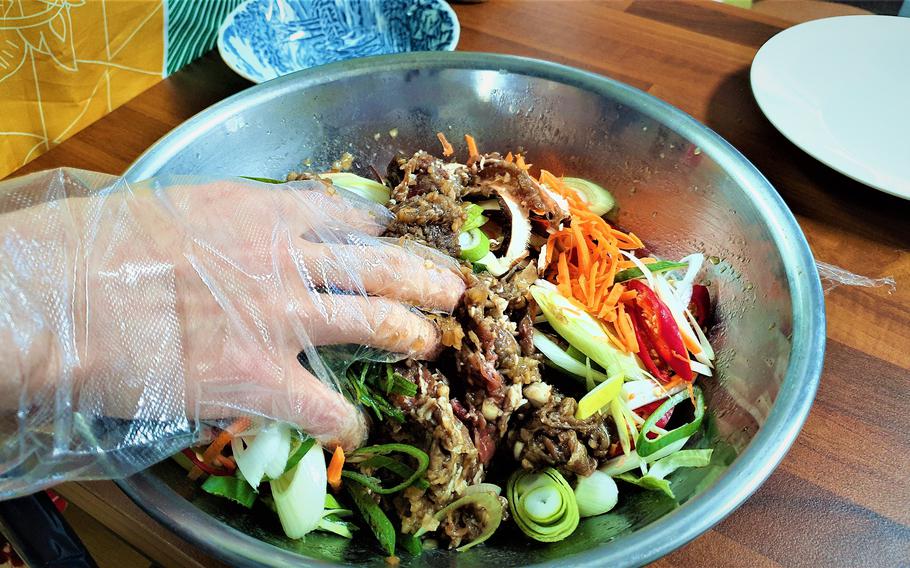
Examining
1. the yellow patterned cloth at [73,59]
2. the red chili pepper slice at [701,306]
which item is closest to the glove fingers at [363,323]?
the red chili pepper slice at [701,306]

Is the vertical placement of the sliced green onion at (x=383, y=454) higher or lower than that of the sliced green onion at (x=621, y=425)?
higher

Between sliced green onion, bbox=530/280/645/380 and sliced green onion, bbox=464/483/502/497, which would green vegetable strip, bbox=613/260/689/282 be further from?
sliced green onion, bbox=464/483/502/497

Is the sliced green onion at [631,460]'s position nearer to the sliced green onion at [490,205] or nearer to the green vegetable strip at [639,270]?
the green vegetable strip at [639,270]

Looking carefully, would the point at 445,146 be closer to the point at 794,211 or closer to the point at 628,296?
the point at 628,296

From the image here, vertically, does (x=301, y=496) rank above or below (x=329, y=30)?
below

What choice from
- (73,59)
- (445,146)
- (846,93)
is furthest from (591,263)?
(73,59)

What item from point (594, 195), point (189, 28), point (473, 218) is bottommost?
point (594, 195)

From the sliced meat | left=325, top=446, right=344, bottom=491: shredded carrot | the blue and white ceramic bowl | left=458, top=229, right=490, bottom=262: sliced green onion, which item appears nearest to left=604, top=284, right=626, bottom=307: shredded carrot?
left=458, top=229, right=490, bottom=262: sliced green onion

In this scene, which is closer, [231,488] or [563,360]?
[231,488]
